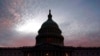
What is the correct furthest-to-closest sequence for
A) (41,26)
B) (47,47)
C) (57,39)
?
(41,26) → (57,39) → (47,47)

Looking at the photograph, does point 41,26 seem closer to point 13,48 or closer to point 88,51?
point 13,48

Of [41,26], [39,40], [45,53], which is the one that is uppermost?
[41,26]

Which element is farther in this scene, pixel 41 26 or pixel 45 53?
pixel 41 26

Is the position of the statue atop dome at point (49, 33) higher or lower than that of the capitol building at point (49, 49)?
higher

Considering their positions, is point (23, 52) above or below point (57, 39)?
below

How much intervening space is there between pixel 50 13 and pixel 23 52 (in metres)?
26.5

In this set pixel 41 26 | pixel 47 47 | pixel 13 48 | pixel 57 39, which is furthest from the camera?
pixel 41 26

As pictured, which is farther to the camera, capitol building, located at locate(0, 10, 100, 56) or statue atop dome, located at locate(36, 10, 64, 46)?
statue atop dome, located at locate(36, 10, 64, 46)

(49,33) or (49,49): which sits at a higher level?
(49,33)

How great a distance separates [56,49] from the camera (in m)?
86.9

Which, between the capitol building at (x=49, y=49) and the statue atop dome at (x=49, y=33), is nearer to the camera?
the capitol building at (x=49, y=49)

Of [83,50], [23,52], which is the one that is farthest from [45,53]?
[83,50]

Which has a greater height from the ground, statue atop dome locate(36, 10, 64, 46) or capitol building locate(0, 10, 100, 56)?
statue atop dome locate(36, 10, 64, 46)

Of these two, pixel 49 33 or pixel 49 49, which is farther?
pixel 49 33
